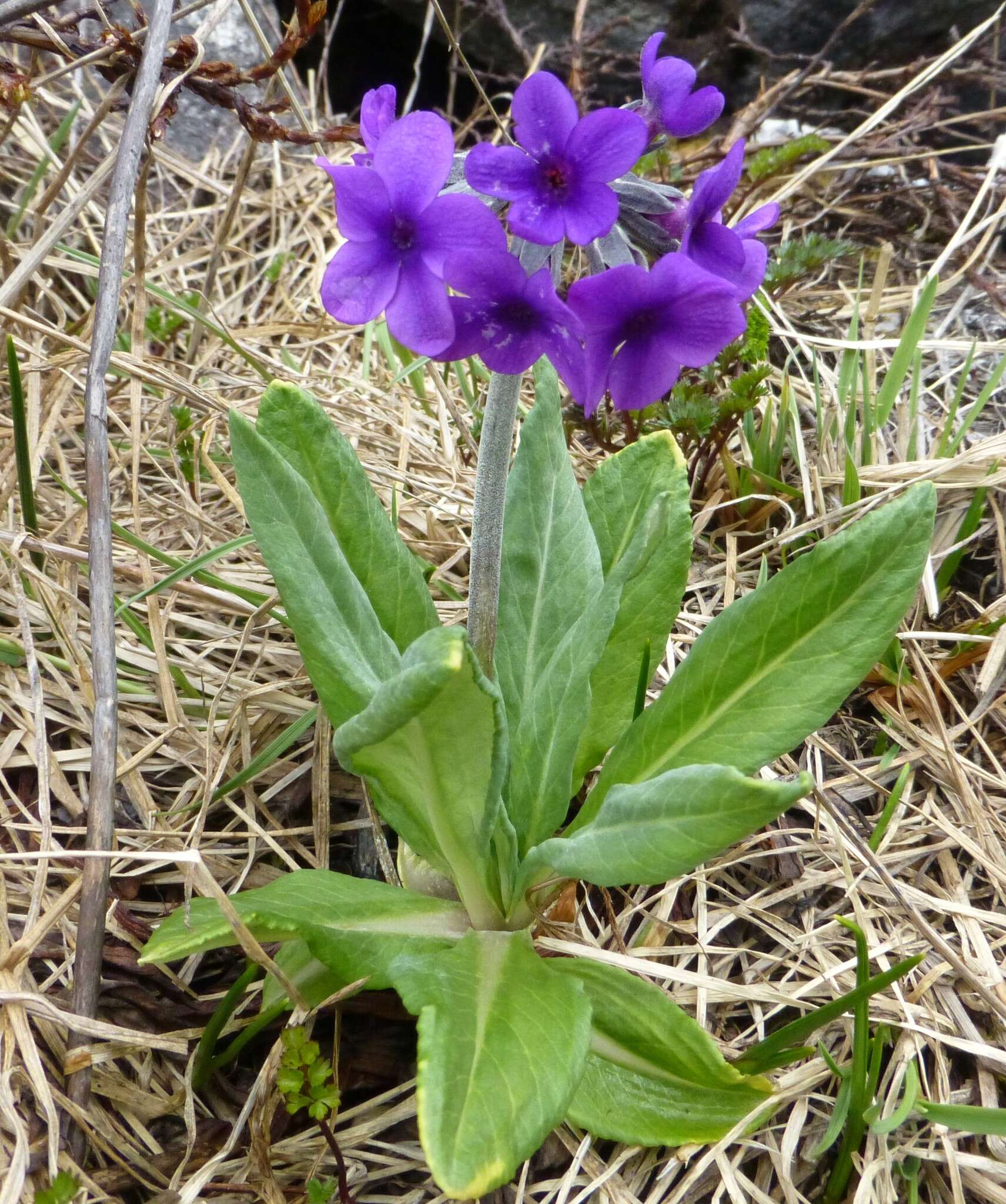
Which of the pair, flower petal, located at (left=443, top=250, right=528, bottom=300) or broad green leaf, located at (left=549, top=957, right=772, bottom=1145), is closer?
flower petal, located at (left=443, top=250, right=528, bottom=300)

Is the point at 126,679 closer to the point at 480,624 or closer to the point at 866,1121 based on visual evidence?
the point at 480,624

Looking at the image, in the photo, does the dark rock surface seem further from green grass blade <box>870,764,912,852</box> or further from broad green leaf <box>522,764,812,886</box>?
broad green leaf <box>522,764,812,886</box>

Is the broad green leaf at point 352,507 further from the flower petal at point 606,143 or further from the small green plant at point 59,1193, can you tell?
the small green plant at point 59,1193

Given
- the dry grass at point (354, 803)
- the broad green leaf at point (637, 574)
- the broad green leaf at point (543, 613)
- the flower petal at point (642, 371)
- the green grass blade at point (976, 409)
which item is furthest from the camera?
the green grass blade at point (976, 409)

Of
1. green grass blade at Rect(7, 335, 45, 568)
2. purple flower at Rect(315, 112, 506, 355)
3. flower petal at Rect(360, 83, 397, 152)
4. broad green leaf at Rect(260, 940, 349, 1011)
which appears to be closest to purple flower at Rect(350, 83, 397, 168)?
flower petal at Rect(360, 83, 397, 152)

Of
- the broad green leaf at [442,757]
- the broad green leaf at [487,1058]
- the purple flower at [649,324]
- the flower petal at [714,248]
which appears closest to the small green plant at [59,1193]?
the broad green leaf at [487,1058]

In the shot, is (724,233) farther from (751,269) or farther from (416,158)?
(416,158)
